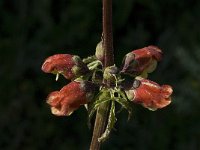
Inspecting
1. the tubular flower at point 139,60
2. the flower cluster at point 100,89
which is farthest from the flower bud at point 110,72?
the tubular flower at point 139,60

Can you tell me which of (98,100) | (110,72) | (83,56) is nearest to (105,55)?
(110,72)

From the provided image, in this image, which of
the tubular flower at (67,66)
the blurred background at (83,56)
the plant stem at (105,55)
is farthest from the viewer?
the blurred background at (83,56)

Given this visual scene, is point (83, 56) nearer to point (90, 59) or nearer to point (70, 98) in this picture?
point (90, 59)

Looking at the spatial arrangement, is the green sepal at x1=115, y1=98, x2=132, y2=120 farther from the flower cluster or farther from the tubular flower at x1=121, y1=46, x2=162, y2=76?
the tubular flower at x1=121, y1=46, x2=162, y2=76

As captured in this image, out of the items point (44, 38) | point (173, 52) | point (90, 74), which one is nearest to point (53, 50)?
point (44, 38)

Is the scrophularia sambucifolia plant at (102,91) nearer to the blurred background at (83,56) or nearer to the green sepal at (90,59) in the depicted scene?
the green sepal at (90,59)

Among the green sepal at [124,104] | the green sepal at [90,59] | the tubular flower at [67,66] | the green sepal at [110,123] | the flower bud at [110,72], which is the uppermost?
the green sepal at [90,59]
